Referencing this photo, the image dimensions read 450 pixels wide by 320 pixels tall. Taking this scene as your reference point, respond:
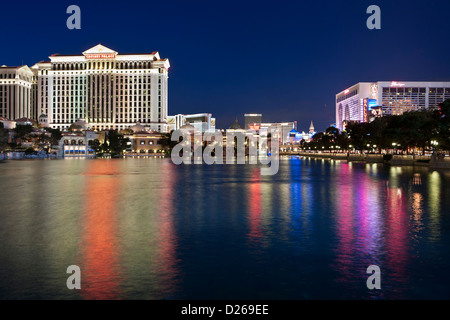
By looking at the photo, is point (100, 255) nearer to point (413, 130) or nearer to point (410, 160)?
point (413, 130)

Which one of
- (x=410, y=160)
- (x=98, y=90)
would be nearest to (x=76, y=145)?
(x=98, y=90)

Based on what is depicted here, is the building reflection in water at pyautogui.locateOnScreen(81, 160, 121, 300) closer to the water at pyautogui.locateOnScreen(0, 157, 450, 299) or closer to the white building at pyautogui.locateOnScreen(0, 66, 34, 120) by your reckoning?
the water at pyautogui.locateOnScreen(0, 157, 450, 299)

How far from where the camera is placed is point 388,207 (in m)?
21.8

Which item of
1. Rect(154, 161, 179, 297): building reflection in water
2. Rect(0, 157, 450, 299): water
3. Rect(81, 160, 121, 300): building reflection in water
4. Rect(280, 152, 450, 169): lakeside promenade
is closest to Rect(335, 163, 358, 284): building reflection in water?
Rect(0, 157, 450, 299): water

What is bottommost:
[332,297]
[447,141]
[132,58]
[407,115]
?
[332,297]

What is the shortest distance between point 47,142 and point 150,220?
429 feet

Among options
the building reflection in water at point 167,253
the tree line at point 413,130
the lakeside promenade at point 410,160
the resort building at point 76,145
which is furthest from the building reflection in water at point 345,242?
the resort building at point 76,145

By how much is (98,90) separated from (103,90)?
2368mm

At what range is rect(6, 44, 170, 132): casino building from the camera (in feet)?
611

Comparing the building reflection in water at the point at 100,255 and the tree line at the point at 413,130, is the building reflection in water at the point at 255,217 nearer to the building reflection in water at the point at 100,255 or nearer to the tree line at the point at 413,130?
the building reflection in water at the point at 100,255

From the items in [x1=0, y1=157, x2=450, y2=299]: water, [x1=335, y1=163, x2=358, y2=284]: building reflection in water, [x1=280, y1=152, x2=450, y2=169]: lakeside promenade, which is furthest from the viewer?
[x1=280, y1=152, x2=450, y2=169]: lakeside promenade

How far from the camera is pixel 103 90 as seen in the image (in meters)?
187

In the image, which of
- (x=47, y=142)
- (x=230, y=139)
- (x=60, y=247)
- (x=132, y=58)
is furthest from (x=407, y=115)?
(x=132, y=58)

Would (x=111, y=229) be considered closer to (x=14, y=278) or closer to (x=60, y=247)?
(x=60, y=247)
